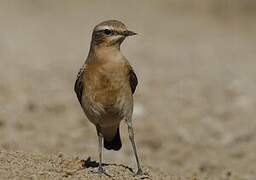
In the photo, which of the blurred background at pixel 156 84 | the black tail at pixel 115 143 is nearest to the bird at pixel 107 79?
the black tail at pixel 115 143

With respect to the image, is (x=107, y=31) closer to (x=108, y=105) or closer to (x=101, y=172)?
(x=108, y=105)

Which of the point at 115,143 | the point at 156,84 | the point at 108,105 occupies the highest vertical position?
the point at 156,84

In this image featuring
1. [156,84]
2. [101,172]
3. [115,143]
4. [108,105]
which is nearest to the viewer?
[101,172]

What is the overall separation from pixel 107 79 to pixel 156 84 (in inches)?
291

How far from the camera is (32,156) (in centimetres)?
880

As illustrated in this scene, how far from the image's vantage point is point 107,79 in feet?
27.5

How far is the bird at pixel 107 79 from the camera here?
8352 millimetres

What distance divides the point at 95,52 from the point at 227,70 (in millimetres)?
8841

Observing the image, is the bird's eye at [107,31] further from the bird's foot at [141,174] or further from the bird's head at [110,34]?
the bird's foot at [141,174]

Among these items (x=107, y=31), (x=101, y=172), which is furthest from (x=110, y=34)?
(x=101, y=172)

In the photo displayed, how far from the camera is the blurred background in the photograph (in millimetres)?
12727

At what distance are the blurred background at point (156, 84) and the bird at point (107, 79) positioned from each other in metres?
2.52

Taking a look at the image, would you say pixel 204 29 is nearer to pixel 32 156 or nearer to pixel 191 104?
pixel 191 104

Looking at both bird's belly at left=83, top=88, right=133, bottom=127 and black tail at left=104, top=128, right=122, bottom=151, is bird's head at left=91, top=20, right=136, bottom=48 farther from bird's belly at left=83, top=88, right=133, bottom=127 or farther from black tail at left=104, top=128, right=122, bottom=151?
black tail at left=104, top=128, right=122, bottom=151
